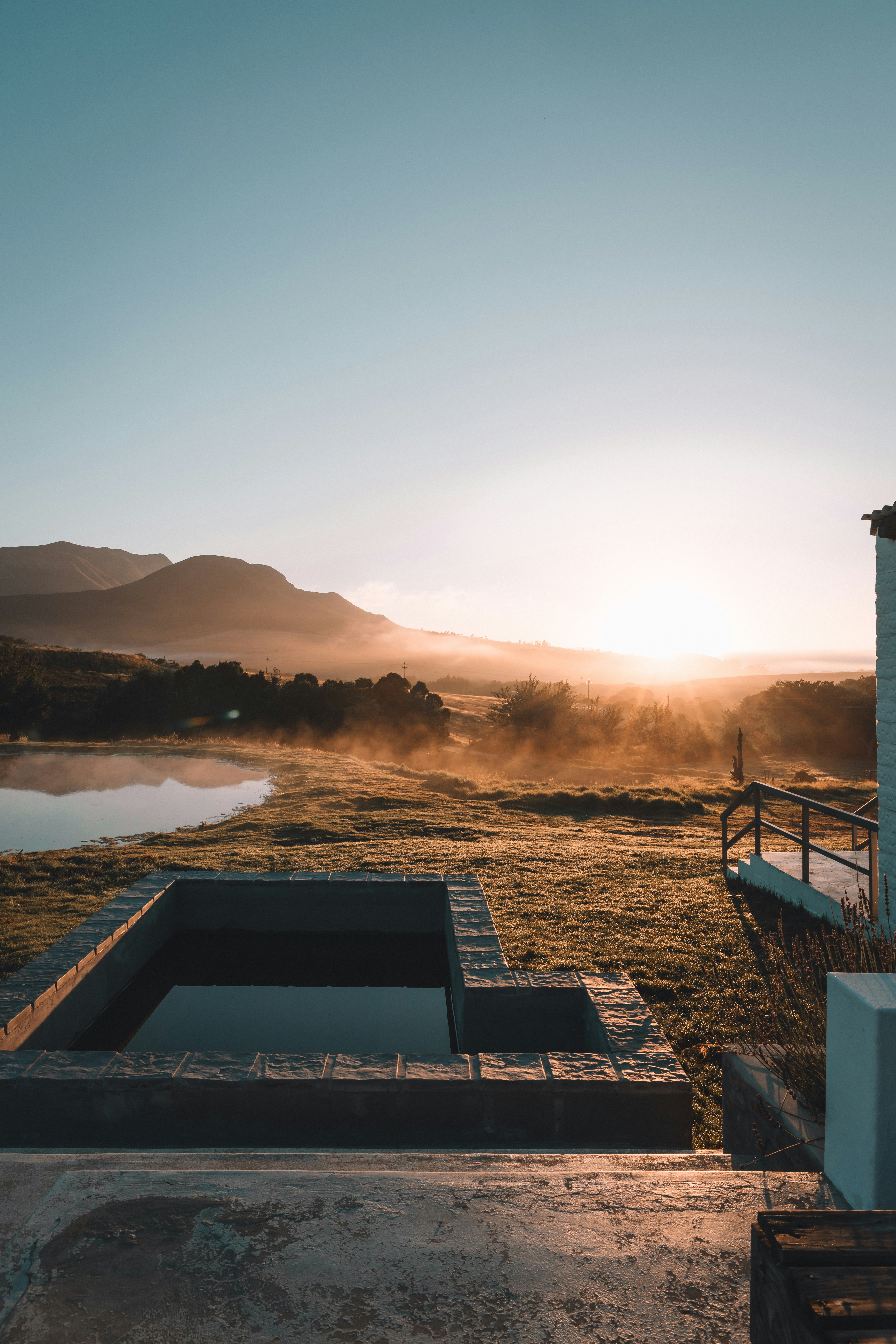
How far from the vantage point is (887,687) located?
555 cm

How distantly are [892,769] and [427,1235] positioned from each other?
16.5ft

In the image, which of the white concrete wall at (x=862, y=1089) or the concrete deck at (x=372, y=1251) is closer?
the concrete deck at (x=372, y=1251)

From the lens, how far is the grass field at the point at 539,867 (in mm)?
5336

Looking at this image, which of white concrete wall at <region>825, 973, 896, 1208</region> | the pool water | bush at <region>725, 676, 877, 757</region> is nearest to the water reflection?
the pool water

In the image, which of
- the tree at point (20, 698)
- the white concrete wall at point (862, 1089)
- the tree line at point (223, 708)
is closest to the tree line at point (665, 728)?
the tree line at point (223, 708)

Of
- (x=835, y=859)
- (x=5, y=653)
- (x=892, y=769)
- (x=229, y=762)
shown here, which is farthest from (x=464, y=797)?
(x=5, y=653)

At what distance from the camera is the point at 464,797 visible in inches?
619

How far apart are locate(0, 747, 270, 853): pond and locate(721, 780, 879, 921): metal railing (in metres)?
7.92

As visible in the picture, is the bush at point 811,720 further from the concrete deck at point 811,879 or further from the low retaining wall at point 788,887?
the low retaining wall at point 788,887

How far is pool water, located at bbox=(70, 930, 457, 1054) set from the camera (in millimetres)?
4547

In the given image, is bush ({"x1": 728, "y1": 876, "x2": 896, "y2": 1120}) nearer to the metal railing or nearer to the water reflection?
the metal railing

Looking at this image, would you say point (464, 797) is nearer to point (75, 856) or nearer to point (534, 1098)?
point (75, 856)

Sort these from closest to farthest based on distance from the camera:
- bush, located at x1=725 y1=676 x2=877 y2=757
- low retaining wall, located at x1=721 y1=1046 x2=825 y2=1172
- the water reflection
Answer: low retaining wall, located at x1=721 y1=1046 x2=825 y2=1172 → the water reflection → bush, located at x1=725 y1=676 x2=877 y2=757

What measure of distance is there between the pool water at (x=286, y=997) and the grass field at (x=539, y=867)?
3.22ft
